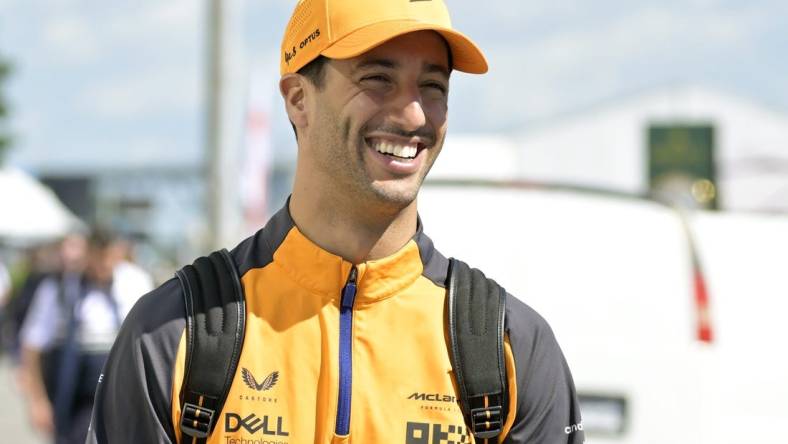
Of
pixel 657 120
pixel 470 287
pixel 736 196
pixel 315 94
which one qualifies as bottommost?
pixel 470 287

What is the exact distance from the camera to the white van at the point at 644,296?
5.18 meters

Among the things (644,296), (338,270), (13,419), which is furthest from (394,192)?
(13,419)

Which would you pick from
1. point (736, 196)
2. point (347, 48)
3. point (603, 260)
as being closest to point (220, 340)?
point (347, 48)

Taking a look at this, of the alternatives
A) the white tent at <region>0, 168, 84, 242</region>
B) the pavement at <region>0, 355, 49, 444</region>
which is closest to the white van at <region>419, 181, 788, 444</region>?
the pavement at <region>0, 355, 49, 444</region>

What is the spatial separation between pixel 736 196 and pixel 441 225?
37235 mm

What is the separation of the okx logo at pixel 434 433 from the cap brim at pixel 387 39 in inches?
29.8

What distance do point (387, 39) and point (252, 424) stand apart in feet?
2.66

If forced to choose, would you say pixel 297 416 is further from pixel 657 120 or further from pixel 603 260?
pixel 657 120

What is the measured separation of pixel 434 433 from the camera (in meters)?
2.65

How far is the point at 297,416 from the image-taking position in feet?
8.66

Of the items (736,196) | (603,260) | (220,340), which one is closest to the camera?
(220,340)

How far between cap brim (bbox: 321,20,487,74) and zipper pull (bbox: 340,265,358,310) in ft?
1.47

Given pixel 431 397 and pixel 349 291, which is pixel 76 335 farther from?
pixel 431 397

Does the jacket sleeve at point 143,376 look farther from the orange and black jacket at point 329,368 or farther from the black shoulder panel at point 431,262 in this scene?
the black shoulder panel at point 431,262
